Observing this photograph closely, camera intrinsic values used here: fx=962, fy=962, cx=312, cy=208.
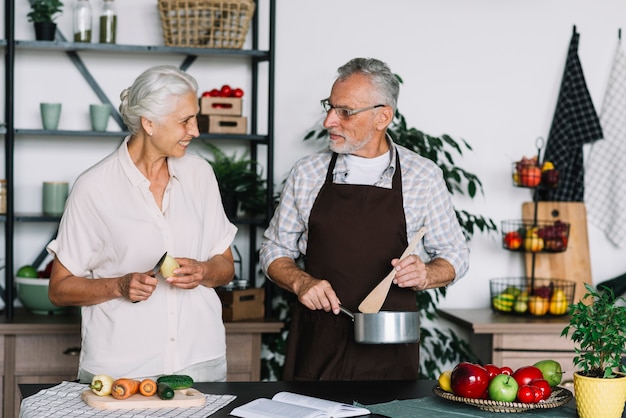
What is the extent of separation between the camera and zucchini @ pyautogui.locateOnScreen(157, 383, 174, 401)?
237 centimetres

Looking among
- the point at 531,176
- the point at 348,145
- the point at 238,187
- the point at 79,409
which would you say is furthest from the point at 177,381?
the point at 531,176

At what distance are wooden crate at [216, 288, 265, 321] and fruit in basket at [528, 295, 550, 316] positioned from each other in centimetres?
123

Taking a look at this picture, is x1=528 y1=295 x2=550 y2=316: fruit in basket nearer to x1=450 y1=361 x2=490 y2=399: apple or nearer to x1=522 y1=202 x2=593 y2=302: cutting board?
x1=522 y1=202 x2=593 y2=302: cutting board

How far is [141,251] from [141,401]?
0.61m

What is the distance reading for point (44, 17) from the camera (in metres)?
4.21

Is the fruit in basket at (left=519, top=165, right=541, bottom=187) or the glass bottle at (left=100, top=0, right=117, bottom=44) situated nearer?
the glass bottle at (left=100, top=0, right=117, bottom=44)

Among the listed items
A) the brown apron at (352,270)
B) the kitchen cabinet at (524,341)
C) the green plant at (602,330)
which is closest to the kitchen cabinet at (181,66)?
the kitchen cabinet at (524,341)

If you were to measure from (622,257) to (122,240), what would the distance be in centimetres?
299

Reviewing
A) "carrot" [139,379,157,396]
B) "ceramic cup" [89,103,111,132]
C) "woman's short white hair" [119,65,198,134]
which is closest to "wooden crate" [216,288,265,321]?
"ceramic cup" [89,103,111,132]

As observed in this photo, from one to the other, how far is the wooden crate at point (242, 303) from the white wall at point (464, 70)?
0.68 m

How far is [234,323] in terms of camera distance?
4129 mm

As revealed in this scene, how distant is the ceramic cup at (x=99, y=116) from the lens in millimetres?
4273

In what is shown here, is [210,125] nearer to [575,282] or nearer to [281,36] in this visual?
[281,36]

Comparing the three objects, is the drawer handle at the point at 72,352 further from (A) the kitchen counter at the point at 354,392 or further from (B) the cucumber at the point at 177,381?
(B) the cucumber at the point at 177,381
